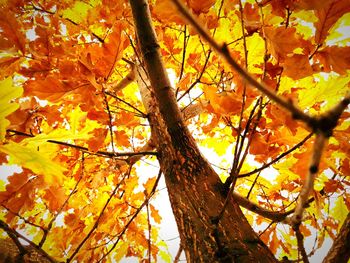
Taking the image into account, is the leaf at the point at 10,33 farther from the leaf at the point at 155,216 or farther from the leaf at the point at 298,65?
the leaf at the point at 155,216

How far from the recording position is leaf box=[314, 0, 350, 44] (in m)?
0.66

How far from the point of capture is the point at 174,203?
3.01ft

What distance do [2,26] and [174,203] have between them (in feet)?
3.10

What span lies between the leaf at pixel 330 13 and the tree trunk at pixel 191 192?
60 centimetres

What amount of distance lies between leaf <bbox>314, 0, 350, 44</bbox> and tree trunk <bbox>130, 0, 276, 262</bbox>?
60 cm

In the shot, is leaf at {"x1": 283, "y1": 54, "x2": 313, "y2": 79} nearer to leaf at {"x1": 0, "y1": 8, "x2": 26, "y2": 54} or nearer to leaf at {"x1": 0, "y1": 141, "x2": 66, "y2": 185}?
leaf at {"x1": 0, "y1": 141, "x2": 66, "y2": 185}

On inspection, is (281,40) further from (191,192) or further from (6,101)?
(6,101)

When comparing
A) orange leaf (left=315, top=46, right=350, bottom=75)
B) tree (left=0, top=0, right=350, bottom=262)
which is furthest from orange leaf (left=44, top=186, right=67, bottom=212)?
orange leaf (left=315, top=46, right=350, bottom=75)

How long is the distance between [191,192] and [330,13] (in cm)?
70

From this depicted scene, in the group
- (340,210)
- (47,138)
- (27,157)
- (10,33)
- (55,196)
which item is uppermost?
(10,33)

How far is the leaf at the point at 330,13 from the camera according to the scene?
656mm

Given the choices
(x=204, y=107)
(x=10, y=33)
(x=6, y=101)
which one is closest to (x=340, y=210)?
(x=204, y=107)

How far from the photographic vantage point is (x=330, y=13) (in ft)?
2.20

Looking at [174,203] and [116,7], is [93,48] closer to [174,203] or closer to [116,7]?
[116,7]
